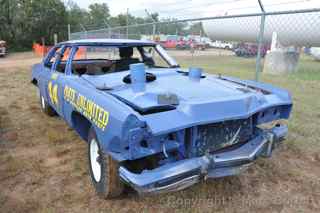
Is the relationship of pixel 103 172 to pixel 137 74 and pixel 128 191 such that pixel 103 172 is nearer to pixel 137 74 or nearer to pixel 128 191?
pixel 128 191

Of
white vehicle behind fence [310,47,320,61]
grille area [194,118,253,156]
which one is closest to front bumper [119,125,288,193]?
grille area [194,118,253,156]

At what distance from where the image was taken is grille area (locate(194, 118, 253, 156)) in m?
2.47

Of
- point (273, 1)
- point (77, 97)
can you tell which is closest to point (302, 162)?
point (77, 97)

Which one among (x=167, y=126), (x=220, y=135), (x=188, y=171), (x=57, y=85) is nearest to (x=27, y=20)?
(x=57, y=85)

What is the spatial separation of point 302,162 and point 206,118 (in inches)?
87.8

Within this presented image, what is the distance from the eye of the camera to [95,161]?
2.91m

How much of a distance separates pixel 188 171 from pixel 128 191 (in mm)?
1004

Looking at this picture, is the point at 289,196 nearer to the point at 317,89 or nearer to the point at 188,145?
the point at 188,145

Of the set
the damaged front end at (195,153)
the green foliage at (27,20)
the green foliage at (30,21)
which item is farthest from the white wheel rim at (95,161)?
the green foliage at (27,20)

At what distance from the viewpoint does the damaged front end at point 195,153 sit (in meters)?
2.12

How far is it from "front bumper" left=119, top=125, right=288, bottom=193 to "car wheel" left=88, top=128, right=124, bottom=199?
288 millimetres

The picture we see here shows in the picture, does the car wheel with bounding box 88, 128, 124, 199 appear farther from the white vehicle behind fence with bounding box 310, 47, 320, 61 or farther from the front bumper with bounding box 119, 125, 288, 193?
the white vehicle behind fence with bounding box 310, 47, 320, 61

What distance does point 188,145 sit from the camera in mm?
2412

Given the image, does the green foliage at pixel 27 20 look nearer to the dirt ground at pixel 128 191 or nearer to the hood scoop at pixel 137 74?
the dirt ground at pixel 128 191
